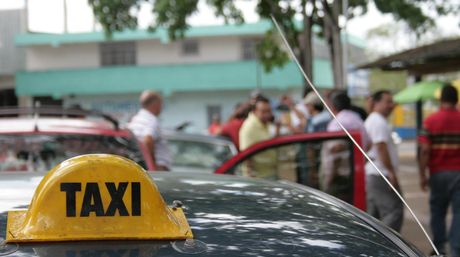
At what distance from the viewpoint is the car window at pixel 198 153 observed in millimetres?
9086

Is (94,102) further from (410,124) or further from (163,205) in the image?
(163,205)

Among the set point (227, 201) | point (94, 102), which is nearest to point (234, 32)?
point (94, 102)

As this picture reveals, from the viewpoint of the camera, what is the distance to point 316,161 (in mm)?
5590

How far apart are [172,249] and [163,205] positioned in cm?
17

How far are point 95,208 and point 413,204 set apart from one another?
36.9ft

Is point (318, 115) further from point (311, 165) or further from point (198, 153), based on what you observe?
point (311, 165)

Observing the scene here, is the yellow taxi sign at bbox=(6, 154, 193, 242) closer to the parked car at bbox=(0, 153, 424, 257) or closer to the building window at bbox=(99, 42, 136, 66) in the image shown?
the parked car at bbox=(0, 153, 424, 257)

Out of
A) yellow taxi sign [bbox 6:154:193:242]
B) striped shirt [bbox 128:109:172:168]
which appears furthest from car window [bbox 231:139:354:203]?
yellow taxi sign [bbox 6:154:193:242]

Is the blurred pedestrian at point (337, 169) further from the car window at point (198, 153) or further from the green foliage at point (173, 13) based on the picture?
the green foliage at point (173, 13)

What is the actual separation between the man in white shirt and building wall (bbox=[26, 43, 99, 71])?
30.4m

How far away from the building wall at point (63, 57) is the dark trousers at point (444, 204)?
102ft

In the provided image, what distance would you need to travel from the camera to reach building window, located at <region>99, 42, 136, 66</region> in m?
36.5

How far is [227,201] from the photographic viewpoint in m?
2.13

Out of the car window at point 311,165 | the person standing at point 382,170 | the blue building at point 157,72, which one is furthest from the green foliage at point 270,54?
the blue building at point 157,72
